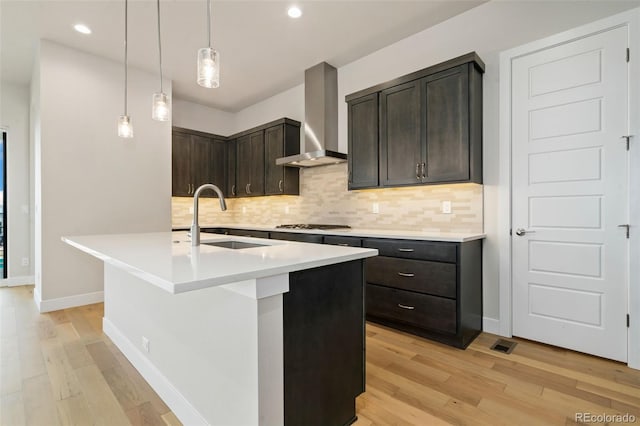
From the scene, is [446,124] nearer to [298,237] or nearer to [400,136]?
[400,136]

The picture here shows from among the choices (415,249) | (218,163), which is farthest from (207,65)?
(218,163)

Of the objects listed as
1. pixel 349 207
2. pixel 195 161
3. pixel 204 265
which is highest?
pixel 195 161

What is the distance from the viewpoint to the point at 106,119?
383 cm

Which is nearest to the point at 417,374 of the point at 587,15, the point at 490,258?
the point at 490,258

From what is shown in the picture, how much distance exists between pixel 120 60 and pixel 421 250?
4204mm

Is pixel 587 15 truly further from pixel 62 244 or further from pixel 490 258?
pixel 62 244

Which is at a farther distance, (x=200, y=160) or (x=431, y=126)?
(x=200, y=160)

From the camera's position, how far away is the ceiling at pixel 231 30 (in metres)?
2.85

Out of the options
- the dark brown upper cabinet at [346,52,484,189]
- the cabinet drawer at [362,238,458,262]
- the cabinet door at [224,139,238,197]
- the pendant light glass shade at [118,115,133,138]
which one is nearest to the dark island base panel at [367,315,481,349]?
the cabinet drawer at [362,238,458,262]

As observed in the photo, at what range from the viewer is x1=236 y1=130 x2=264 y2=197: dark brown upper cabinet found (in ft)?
16.0

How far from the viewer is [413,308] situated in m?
2.70

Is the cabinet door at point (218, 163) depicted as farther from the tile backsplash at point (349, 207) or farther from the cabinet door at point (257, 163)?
the cabinet door at point (257, 163)

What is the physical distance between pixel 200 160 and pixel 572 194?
4815mm

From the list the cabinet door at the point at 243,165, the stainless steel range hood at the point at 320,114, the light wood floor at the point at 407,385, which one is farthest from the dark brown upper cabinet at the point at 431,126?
the cabinet door at the point at 243,165
